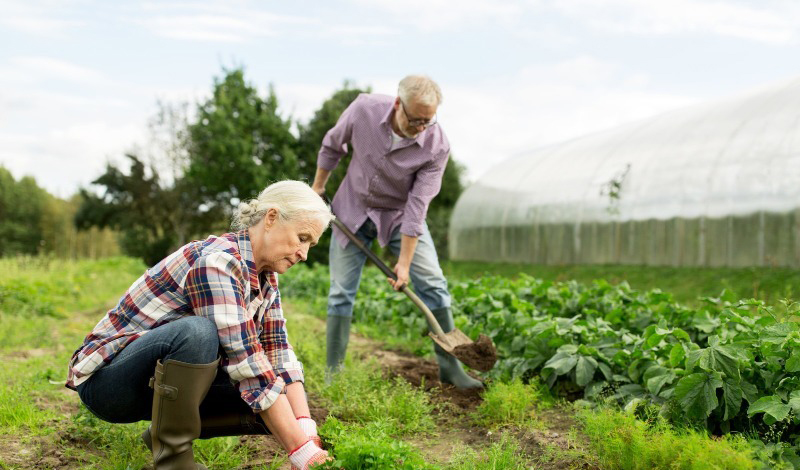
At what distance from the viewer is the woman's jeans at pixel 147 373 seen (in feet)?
6.48

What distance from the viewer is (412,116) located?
3.28m

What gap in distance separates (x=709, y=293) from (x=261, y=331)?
8.29 m

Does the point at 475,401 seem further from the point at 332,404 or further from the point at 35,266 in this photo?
the point at 35,266

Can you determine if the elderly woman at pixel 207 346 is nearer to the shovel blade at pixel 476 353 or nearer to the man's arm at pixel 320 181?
the shovel blade at pixel 476 353

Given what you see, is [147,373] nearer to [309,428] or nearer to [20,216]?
[309,428]

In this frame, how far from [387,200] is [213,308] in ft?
5.97

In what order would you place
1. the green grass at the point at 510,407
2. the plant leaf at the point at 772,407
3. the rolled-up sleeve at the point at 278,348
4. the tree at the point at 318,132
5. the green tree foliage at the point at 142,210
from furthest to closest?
the green tree foliage at the point at 142,210
the tree at the point at 318,132
the green grass at the point at 510,407
the rolled-up sleeve at the point at 278,348
the plant leaf at the point at 772,407

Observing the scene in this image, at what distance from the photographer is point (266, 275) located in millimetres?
2260

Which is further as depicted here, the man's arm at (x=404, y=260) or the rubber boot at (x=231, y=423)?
the man's arm at (x=404, y=260)

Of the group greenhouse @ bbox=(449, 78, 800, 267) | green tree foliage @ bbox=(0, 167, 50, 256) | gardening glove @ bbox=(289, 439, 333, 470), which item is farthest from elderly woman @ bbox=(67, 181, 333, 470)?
green tree foliage @ bbox=(0, 167, 50, 256)

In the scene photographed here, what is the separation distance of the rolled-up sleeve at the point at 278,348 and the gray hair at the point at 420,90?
51.5 inches

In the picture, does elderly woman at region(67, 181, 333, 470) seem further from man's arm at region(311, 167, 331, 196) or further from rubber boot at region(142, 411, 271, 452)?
man's arm at region(311, 167, 331, 196)

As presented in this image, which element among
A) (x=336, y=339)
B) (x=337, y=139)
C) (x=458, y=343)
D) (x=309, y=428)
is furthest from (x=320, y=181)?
(x=309, y=428)

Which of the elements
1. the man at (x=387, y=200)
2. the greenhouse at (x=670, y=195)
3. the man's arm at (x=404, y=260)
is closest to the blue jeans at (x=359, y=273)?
the man at (x=387, y=200)
